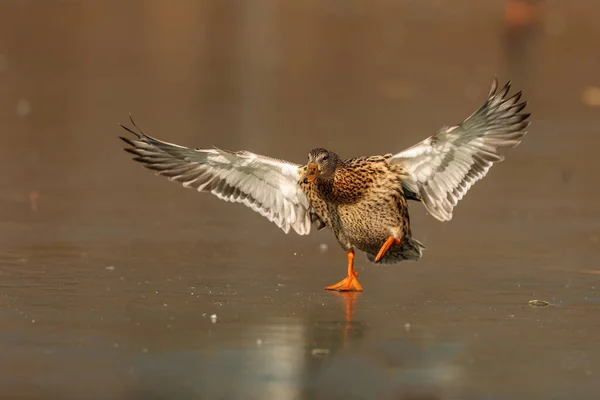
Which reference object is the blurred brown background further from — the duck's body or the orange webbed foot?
the duck's body

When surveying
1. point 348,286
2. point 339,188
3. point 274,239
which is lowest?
point 348,286

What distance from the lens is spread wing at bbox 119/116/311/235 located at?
8.40 meters

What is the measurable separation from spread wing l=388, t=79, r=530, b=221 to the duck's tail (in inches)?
10.3

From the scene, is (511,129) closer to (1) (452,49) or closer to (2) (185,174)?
(2) (185,174)

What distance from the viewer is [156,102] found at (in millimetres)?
15586

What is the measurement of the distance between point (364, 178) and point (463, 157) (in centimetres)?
66

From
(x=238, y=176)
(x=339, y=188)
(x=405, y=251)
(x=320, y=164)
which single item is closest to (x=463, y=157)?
(x=405, y=251)

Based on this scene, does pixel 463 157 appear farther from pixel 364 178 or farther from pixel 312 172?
pixel 312 172

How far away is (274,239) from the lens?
364 inches

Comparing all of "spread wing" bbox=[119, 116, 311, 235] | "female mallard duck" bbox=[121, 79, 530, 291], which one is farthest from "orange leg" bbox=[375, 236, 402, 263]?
"spread wing" bbox=[119, 116, 311, 235]

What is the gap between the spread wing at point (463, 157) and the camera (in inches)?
315

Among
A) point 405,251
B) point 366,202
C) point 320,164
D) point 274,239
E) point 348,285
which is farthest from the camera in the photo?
point 274,239

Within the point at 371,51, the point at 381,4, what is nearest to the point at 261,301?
the point at 371,51

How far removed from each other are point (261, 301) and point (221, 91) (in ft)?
31.3
